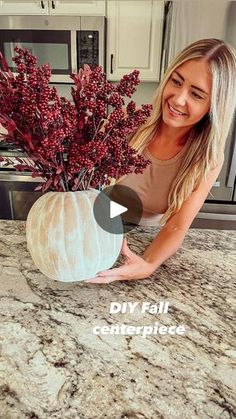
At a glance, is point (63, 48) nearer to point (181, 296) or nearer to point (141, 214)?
point (141, 214)

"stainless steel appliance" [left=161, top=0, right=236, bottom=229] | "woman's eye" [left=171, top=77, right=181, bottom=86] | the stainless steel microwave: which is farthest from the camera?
the stainless steel microwave

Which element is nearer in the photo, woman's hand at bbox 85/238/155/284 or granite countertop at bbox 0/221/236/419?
granite countertop at bbox 0/221/236/419

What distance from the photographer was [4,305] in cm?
51

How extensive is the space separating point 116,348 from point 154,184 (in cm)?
53

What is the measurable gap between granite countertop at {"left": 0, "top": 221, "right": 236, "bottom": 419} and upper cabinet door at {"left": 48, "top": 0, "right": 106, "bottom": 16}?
1.71 m

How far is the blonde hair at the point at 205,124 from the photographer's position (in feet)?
2.03

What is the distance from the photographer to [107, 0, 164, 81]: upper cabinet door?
1810mm

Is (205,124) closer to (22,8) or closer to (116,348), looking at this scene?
(116,348)

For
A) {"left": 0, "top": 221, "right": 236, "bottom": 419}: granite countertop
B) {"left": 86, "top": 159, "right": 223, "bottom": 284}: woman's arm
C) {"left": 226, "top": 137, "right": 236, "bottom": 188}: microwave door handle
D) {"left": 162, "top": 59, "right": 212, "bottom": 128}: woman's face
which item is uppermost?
{"left": 162, "top": 59, "right": 212, "bottom": 128}: woman's face

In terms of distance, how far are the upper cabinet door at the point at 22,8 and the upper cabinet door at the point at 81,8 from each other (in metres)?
0.06

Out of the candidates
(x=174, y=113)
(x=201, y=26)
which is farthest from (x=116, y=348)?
(x=201, y=26)

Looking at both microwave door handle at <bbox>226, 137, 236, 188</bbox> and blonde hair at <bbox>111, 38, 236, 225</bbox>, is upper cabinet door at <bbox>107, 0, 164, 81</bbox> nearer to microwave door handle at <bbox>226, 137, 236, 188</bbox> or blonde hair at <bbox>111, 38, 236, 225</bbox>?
microwave door handle at <bbox>226, 137, 236, 188</bbox>

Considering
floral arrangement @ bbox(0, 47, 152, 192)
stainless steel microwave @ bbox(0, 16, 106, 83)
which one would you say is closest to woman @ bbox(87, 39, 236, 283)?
floral arrangement @ bbox(0, 47, 152, 192)

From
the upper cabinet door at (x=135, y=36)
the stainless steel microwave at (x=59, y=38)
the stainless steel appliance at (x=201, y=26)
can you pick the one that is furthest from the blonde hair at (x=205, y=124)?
the upper cabinet door at (x=135, y=36)
